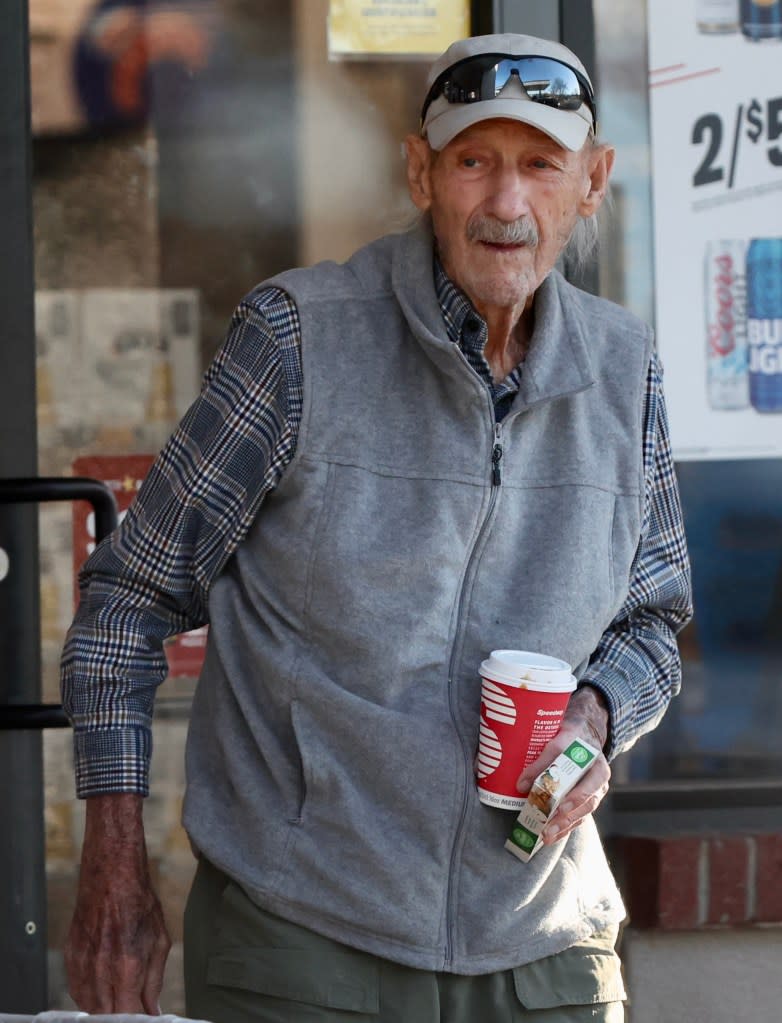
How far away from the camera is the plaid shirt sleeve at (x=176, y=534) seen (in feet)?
6.45

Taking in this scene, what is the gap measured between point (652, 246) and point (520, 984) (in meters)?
1.89

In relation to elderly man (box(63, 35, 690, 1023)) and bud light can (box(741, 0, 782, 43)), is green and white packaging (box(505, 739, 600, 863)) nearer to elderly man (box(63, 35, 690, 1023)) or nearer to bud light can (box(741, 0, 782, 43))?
elderly man (box(63, 35, 690, 1023))

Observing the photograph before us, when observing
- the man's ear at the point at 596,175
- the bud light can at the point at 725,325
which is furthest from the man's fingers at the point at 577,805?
the bud light can at the point at 725,325

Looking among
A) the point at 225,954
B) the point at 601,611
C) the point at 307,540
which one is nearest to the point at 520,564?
the point at 601,611

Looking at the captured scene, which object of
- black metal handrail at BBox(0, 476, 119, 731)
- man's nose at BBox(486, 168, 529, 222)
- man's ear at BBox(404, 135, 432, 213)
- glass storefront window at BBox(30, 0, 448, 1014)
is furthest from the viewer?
glass storefront window at BBox(30, 0, 448, 1014)

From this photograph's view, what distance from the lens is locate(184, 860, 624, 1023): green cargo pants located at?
73.9 inches

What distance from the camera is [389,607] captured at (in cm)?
A: 192

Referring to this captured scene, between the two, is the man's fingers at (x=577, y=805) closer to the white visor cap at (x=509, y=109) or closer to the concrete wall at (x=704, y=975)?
the white visor cap at (x=509, y=109)

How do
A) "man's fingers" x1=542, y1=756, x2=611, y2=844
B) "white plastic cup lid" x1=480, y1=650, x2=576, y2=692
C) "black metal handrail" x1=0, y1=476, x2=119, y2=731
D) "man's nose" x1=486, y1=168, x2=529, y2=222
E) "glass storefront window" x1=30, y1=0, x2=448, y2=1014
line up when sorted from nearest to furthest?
"white plastic cup lid" x1=480, y1=650, x2=576, y2=692
"man's fingers" x1=542, y1=756, x2=611, y2=844
"man's nose" x1=486, y1=168, x2=529, y2=222
"black metal handrail" x1=0, y1=476, x2=119, y2=731
"glass storefront window" x1=30, y1=0, x2=448, y2=1014

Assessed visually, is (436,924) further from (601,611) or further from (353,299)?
(353,299)

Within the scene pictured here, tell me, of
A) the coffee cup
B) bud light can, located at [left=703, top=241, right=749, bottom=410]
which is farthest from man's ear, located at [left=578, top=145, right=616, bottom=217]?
bud light can, located at [left=703, top=241, right=749, bottom=410]

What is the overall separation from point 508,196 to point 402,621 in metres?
0.60

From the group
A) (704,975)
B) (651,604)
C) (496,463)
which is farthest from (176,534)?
(704,975)

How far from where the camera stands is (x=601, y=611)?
6.66ft
